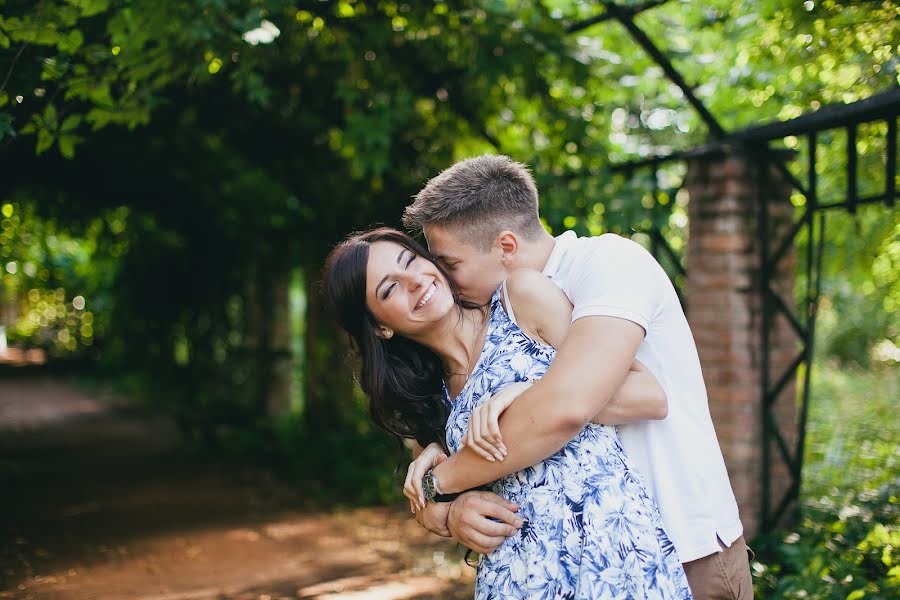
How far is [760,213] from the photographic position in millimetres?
4762

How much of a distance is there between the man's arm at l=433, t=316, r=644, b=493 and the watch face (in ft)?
1.09

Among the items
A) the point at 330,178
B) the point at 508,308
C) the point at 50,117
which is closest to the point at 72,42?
the point at 50,117

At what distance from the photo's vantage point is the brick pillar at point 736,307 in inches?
186

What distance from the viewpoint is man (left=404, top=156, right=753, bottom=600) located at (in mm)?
1660

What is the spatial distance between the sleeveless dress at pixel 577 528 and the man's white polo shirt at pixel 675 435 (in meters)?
0.05

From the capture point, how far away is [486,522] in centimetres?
183

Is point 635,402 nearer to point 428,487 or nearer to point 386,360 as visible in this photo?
point 428,487

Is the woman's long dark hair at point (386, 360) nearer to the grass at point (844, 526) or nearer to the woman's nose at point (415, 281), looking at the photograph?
the woman's nose at point (415, 281)

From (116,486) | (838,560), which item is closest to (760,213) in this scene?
(838,560)

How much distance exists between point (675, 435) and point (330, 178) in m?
5.33

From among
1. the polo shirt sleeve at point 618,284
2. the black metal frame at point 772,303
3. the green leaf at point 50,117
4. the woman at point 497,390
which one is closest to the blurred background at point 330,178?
the green leaf at point 50,117

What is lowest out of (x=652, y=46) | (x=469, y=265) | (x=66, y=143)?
(x=469, y=265)

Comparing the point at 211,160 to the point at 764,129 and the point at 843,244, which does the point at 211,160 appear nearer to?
the point at 764,129

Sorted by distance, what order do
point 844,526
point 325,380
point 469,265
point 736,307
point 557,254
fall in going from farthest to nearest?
point 325,380, point 736,307, point 844,526, point 469,265, point 557,254
